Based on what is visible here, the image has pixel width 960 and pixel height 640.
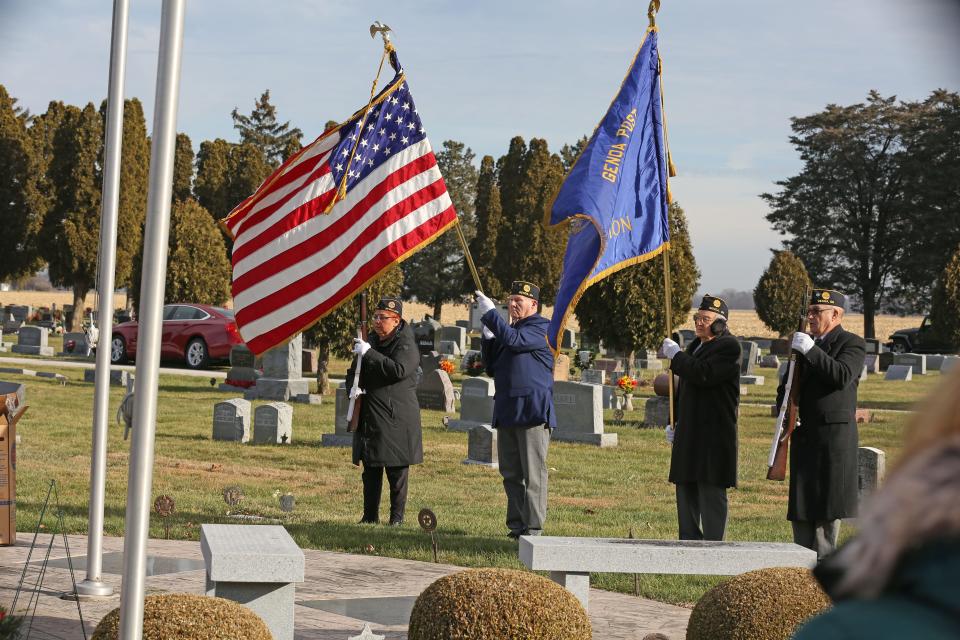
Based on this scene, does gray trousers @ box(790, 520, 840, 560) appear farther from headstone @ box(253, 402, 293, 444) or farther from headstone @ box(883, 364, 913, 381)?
headstone @ box(883, 364, 913, 381)

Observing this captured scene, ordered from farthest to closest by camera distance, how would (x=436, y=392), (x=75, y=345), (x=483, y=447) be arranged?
(x=75, y=345), (x=436, y=392), (x=483, y=447)

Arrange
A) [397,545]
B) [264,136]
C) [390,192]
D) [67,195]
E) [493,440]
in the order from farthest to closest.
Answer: [264,136], [67,195], [493,440], [397,545], [390,192]

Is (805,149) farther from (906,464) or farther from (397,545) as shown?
(906,464)

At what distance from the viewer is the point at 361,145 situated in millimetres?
8383

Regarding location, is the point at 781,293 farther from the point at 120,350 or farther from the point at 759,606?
the point at 759,606

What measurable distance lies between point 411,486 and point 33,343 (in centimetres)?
2570

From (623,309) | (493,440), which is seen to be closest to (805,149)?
(623,309)

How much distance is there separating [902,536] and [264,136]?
80831 millimetres

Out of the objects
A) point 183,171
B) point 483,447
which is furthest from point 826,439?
point 183,171

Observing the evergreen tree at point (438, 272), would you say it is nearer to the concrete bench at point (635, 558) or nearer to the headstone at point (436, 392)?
the headstone at point (436, 392)

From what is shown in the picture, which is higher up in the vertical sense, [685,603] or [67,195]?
[67,195]

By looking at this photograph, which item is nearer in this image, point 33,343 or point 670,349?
point 670,349

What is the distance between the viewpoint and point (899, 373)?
119 feet

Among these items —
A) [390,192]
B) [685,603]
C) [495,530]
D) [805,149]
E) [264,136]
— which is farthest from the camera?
[264,136]
